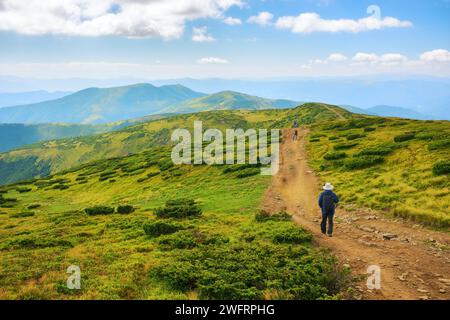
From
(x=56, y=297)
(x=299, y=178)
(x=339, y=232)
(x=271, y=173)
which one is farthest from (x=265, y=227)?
(x=271, y=173)

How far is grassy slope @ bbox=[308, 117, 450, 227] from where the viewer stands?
65.6 feet

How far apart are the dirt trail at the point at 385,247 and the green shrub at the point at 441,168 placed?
7.21 metres

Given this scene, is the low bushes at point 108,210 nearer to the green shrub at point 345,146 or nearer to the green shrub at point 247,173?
the green shrub at point 247,173

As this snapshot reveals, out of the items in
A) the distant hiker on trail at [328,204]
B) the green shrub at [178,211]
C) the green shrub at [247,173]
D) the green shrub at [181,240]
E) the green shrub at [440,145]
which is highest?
the green shrub at [440,145]

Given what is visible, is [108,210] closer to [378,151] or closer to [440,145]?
[378,151]

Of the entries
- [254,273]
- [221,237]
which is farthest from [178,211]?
[254,273]

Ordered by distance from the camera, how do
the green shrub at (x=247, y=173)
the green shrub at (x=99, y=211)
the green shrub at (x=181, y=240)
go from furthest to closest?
the green shrub at (x=247, y=173) < the green shrub at (x=99, y=211) < the green shrub at (x=181, y=240)

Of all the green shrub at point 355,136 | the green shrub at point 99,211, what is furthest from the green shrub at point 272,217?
the green shrub at point 355,136

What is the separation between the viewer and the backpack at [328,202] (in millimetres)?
17906

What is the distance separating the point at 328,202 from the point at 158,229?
10.6 metres

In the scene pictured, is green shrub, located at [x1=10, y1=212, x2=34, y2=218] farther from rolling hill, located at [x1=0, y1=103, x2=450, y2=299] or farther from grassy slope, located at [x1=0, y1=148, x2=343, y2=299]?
grassy slope, located at [x1=0, y1=148, x2=343, y2=299]

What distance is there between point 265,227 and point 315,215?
4.98m

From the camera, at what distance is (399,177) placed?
26.0 metres

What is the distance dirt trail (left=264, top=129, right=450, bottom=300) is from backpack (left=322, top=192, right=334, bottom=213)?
1474 millimetres
